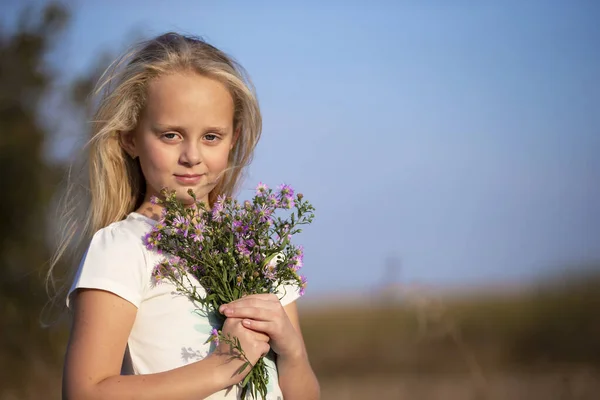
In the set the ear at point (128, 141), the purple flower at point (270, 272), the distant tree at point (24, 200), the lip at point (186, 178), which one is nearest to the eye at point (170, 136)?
the lip at point (186, 178)

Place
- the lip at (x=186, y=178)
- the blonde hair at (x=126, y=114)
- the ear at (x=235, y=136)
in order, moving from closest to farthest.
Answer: the lip at (x=186, y=178)
the blonde hair at (x=126, y=114)
the ear at (x=235, y=136)

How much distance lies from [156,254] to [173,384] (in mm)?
528

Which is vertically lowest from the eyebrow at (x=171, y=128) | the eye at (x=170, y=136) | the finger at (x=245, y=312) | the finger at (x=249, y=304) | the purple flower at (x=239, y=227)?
the finger at (x=245, y=312)

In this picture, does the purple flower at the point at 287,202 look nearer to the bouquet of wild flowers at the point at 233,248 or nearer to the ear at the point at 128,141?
the bouquet of wild flowers at the point at 233,248

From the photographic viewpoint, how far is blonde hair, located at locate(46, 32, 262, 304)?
126 inches

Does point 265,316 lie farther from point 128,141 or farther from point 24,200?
point 24,200

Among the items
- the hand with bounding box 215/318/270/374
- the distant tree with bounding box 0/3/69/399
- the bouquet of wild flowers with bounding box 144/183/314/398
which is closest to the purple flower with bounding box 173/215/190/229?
the bouquet of wild flowers with bounding box 144/183/314/398

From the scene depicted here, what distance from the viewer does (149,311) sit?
2.84m

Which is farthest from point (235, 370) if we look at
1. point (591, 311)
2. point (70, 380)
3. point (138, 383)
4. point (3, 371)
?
point (591, 311)

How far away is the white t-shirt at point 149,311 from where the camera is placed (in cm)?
279

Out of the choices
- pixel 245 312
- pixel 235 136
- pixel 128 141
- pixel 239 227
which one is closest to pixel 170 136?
pixel 128 141

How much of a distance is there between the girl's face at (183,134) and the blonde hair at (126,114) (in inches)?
2.8

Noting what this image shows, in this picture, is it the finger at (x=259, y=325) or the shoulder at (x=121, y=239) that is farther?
the shoulder at (x=121, y=239)

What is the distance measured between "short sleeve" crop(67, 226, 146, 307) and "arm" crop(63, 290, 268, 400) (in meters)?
0.04
